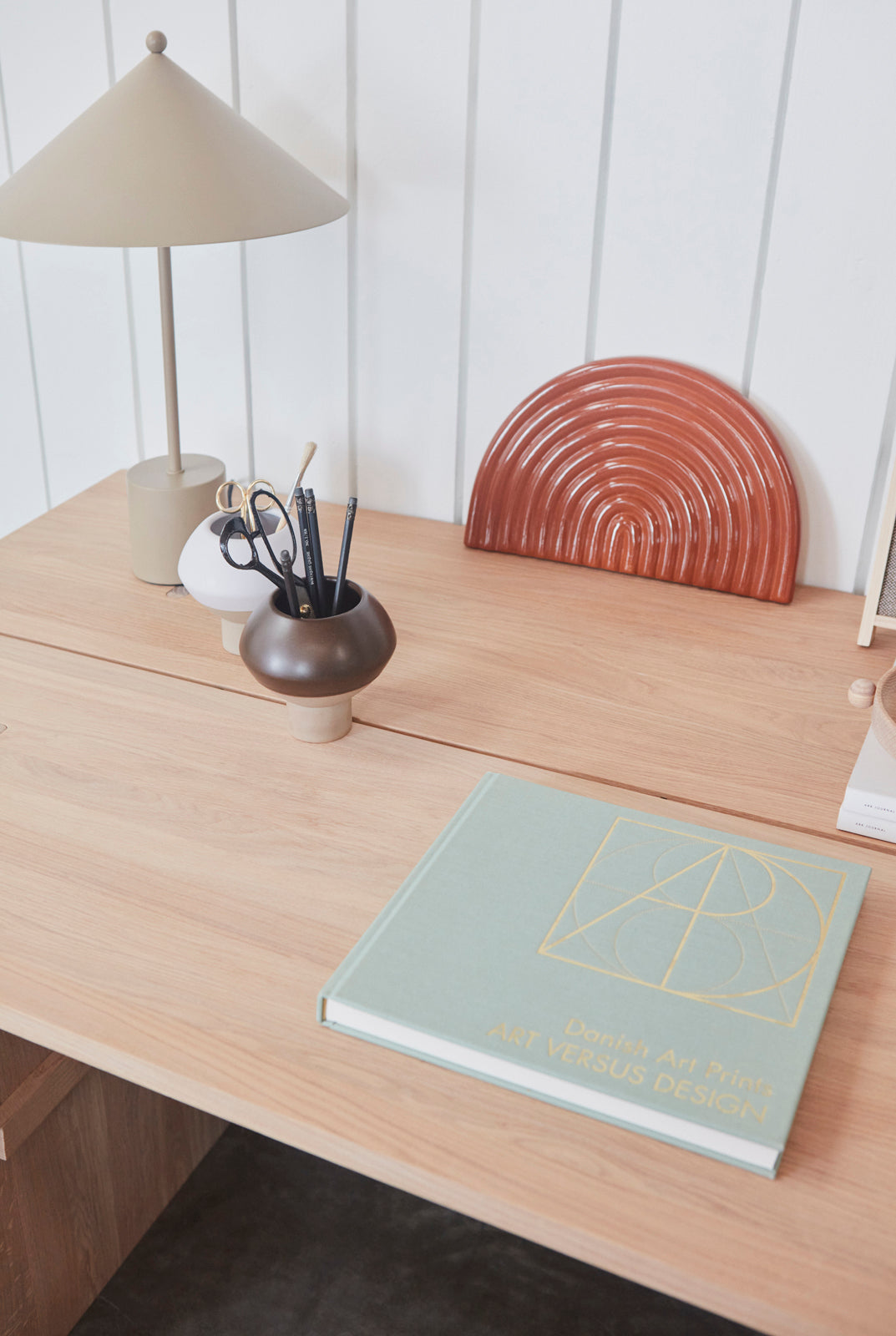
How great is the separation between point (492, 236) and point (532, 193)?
61 millimetres

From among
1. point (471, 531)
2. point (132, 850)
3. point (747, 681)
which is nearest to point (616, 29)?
point (471, 531)

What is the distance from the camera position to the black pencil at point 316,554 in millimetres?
930

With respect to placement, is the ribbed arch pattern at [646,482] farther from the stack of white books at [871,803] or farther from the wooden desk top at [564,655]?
the stack of white books at [871,803]

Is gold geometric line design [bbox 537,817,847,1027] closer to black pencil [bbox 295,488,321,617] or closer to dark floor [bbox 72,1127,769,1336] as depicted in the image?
black pencil [bbox 295,488,321,617]

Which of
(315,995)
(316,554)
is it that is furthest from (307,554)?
(315,995)

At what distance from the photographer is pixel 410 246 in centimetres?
127

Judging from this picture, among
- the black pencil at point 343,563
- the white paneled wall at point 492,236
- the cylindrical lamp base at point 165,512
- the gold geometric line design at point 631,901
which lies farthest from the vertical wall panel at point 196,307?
the gold geometric line design at point 631,901

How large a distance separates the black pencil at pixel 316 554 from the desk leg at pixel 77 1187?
441mm

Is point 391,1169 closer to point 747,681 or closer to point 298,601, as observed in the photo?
point 298,601

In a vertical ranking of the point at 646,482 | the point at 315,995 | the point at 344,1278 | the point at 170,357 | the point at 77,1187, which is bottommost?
the point at 344,1278

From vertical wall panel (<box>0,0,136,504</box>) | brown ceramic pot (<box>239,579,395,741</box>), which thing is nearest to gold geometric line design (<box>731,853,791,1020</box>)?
brown ceramic pot (<box>239,579,395,741</box>)

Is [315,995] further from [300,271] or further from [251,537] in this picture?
[300,271]

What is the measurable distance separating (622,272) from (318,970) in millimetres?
792

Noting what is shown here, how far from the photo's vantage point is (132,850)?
0.84 m
